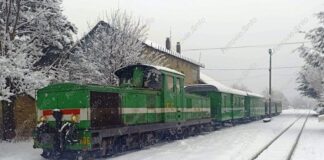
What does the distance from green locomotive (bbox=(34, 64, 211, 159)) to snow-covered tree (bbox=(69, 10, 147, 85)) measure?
22.1 feet

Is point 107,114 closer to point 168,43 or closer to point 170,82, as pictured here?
point 170,82

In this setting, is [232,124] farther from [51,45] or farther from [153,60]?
[51,45]

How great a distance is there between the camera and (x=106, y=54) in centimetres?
2416

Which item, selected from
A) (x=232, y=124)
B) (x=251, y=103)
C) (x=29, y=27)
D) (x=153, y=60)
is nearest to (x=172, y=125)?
(x=29, y=27)

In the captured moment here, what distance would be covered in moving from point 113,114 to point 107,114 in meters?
0.29

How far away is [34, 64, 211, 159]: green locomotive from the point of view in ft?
40.2

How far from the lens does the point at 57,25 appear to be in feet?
63.7

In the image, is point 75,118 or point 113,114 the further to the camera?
point 113,114

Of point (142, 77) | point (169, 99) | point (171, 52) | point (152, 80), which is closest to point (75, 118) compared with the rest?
point (142, 77)

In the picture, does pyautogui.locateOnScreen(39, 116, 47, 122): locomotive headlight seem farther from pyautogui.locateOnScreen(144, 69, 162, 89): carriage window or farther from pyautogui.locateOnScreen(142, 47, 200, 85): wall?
pyautogui.locateOnScreen(142, 47, 200, 85): wall

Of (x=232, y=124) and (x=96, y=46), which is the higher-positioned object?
(x=96, y=46)

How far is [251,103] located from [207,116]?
15.5 m

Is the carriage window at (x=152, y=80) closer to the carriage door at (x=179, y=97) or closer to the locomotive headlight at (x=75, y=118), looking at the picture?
the carriage door at (x=179, y=97)

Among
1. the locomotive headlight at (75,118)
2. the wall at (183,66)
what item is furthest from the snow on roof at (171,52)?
the locomotive headlight at (75,118)
